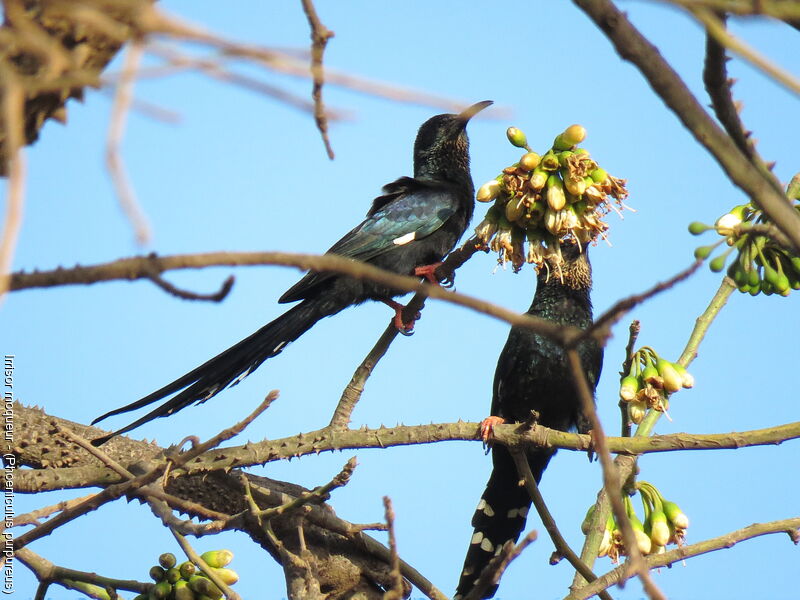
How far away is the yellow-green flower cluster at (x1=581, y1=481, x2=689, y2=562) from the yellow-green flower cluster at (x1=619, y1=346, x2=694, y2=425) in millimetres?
289

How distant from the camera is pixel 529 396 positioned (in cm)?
478

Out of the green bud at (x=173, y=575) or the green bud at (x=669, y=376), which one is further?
the green bud at (x=669, y=376)

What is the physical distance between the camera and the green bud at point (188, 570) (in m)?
3.03

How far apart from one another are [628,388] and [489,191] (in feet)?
2.98

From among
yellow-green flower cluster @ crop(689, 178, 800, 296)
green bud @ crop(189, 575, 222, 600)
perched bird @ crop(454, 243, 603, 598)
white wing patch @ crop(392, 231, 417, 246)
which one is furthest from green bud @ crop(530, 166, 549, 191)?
white wing patch @ crop(392, 231, 417, 246)

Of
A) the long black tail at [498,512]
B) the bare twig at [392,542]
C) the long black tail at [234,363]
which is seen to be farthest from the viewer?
the long black tail at [498,512]

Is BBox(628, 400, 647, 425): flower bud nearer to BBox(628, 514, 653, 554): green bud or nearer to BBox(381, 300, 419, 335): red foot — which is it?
BBox(628, 514, 653, 554): green bud

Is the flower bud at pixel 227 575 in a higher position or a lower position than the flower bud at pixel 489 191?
lower

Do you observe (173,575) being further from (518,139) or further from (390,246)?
(390,246)

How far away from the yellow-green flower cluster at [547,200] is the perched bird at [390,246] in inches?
33.3

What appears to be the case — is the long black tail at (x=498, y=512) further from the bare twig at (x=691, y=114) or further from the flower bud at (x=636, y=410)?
the bare twig at (x=691, y=114)

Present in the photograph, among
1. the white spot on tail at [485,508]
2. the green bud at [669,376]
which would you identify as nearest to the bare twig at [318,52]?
the green bud at [669,376]

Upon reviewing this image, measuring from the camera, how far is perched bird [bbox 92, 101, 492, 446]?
12.2ft

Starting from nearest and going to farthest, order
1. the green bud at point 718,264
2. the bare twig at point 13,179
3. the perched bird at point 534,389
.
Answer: the bare twig at point 13,179, the green bud at point 718,264, the perched bird at point 534,389
